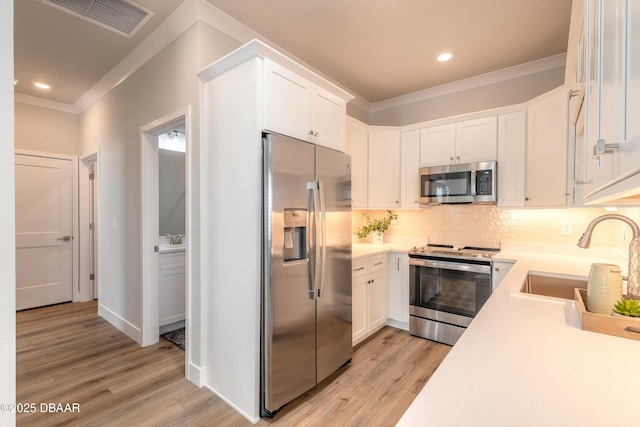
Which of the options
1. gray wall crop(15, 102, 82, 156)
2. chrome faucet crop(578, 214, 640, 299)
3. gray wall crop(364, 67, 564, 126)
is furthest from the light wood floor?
gray wall crop(364, 67, 564, 126)

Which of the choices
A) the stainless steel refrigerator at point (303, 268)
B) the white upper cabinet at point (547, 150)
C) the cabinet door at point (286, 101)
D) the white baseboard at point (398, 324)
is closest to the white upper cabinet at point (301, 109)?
the cabinet door at point (286, 101)

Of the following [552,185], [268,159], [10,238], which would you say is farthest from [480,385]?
[552,185]

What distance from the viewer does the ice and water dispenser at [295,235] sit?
81.3 inches

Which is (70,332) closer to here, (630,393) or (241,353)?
(241,353)

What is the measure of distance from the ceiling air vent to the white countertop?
9.92 feet

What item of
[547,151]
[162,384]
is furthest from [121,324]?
[547,151]

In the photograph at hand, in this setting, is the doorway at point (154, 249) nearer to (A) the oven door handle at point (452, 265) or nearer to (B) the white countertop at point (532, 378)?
(A) the oven door handle at point (452, 265)

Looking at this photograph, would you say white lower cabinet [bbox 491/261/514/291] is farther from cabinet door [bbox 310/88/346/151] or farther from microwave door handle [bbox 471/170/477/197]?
cabinet door [bbox 310/88/346/151]

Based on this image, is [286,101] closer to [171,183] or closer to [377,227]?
[377,227]

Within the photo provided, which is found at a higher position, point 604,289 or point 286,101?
point 286,101

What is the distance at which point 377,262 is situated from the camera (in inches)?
126

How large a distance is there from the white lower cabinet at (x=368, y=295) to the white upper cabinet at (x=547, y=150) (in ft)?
5.16

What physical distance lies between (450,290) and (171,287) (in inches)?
118

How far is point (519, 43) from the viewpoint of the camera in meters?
2.71
